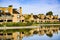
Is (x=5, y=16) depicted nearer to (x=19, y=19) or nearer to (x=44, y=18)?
(x=19, y=19)

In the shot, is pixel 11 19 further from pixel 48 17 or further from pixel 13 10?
pixel 48 17

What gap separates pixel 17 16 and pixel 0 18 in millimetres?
7555

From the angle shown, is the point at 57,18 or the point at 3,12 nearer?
the point at 3,12

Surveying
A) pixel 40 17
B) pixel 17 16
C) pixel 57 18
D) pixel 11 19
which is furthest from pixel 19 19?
pixel 57 18

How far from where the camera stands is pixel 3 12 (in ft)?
167

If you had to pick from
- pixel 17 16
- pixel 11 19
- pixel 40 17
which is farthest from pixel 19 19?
pixel 40 17

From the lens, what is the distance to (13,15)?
54156 millimetres

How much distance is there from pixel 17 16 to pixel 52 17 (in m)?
34.4

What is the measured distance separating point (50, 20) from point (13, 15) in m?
35.4

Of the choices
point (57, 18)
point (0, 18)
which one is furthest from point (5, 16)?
point (57, 18)

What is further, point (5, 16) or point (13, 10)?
point (13, 10)

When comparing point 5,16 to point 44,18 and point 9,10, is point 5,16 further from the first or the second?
A: point 44,18

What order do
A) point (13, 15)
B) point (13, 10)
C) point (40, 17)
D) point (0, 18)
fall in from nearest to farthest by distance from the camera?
point (0, 18) → point (13, 15) → point (13, 10) → point (40, 17)

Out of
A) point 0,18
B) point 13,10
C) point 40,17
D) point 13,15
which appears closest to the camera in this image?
point 0,18
